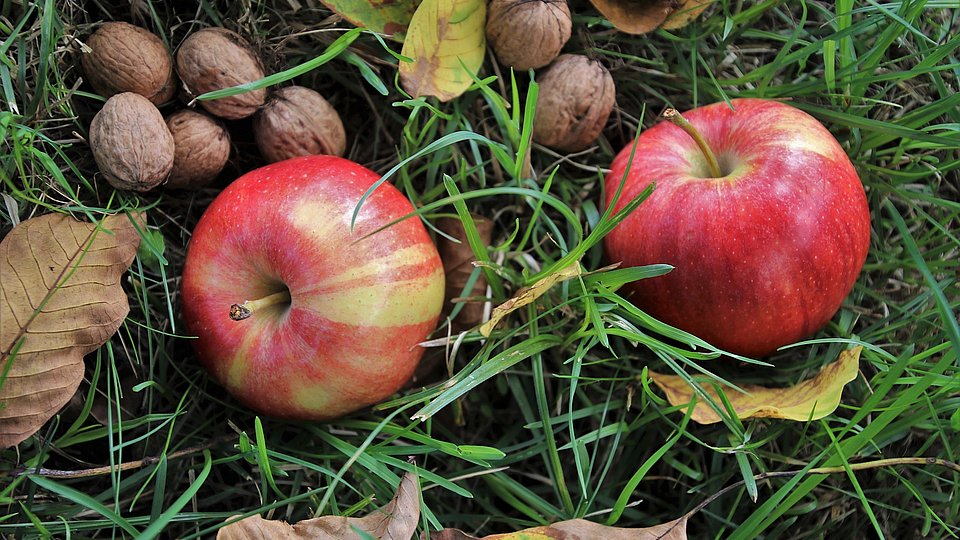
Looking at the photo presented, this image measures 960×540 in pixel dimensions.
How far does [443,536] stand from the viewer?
1.17 m

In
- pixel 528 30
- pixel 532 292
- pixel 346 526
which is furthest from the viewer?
pixel 528 30

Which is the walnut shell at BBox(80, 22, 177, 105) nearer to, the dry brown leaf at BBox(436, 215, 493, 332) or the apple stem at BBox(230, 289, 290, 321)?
the apple stem at BBox(230, 289, 290, 321)

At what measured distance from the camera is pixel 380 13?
1374 mm

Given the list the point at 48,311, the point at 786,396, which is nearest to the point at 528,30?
the point at 786,396

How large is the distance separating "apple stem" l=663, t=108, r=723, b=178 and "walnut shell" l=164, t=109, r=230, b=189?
2.48 feet

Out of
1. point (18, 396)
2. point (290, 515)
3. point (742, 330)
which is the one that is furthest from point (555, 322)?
point (18, 396)

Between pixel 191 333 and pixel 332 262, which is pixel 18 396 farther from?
pixel 332 262

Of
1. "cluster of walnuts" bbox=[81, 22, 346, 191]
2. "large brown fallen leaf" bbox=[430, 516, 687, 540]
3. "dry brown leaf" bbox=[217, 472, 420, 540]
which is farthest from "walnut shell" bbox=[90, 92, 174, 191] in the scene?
"large brown fallen leaf" bbox=[430, 516, 687, 540]

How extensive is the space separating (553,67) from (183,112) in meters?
0.65

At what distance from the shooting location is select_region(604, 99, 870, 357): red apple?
4.05 feet

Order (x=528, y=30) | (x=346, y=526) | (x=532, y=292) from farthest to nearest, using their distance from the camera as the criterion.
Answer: (x=528, y=30) → (x=532, y=292) → (x=346, y=526)

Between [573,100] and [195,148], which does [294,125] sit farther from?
[573,100]

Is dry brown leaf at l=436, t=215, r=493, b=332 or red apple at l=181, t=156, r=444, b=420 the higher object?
red apple at l=181, t=156, r=444, b=420

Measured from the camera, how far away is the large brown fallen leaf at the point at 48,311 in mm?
1135
